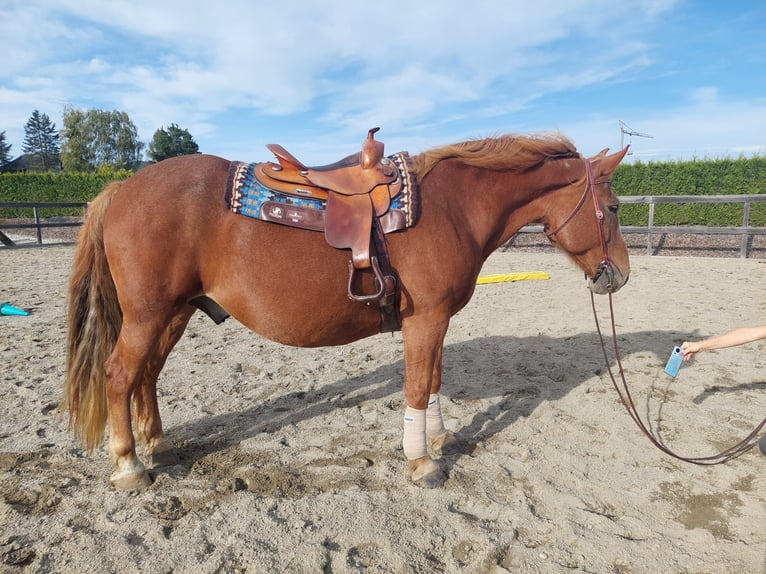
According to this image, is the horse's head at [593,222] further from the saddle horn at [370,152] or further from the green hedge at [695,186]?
the green hedge at [695,186]

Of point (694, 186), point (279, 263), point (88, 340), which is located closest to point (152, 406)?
point (88, 340)

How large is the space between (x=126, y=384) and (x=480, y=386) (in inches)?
111

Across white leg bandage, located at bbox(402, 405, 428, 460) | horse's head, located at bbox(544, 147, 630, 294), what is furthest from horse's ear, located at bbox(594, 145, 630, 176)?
white leg bandage, located at bbox(402, 405, 428, 460)

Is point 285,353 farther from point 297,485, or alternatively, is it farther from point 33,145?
point 33,145

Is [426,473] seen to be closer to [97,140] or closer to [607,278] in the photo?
[607,278]

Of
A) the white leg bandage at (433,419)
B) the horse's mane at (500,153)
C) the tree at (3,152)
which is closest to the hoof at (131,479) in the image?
the white leg bandage at (433,419)

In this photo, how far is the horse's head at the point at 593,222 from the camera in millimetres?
2932

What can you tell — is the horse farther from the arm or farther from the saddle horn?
the arm

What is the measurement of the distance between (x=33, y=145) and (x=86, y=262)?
90.1 meters

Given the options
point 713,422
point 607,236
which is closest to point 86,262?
point 607,236

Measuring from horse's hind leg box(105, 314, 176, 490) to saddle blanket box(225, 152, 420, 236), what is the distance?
814 millimetres

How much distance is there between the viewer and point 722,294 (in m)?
7.41

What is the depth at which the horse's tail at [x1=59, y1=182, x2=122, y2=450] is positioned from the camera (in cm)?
283

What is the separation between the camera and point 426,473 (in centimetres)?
277
